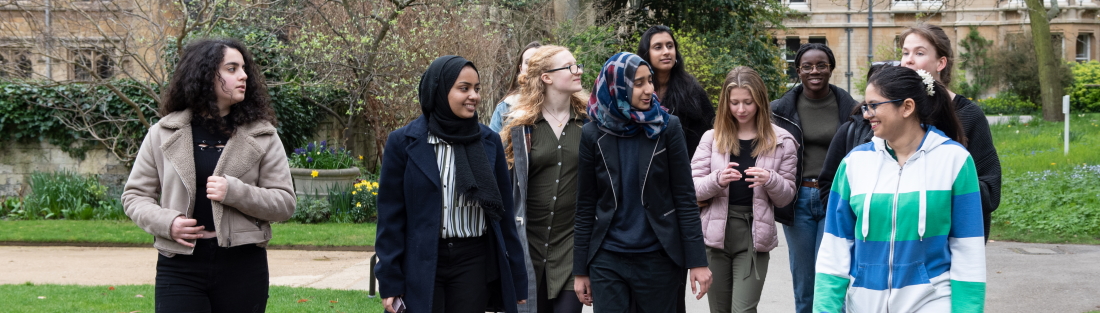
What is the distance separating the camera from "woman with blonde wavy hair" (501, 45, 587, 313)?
14.8ft

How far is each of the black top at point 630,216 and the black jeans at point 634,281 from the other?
4 cm

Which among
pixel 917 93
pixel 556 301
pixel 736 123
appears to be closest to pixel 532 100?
pixel 556 301

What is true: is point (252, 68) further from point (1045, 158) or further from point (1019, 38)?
point (1019, 38)

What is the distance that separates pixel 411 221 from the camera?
3.77m

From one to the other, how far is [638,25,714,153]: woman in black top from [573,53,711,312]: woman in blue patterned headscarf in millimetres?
1314

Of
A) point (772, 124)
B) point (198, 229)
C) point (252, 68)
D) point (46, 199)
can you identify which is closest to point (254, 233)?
point (198, 229)

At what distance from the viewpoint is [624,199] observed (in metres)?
4.07

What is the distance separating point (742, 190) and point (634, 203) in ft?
4.06

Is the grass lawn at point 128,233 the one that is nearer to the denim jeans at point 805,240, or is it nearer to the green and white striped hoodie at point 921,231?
the denim jeans at point 805,240

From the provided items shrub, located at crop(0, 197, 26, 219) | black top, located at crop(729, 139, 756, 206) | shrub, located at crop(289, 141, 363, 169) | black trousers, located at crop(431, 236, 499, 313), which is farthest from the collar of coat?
shrub, located at crop(0, 197, 26, 219)

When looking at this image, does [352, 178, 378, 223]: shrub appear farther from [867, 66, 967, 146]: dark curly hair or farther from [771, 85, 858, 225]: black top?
[867, 66, 967, 146]: dark curly hair

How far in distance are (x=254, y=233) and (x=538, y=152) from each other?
4.62ft

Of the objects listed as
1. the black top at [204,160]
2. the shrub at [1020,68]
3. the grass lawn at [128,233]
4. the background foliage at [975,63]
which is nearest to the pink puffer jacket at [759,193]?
the black top at [204,160]

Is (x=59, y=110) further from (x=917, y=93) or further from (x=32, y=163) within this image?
(x=917, y=93)
